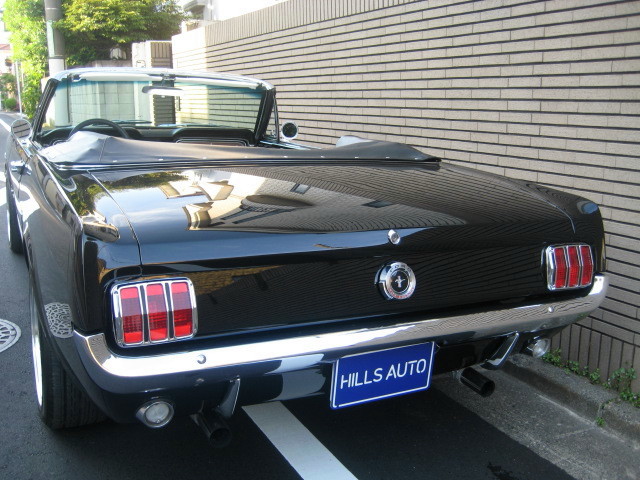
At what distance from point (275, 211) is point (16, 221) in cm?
394

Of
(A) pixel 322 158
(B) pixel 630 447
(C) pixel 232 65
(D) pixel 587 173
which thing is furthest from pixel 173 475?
(C) pixel 232 65

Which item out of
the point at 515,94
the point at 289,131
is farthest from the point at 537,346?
the point at 289,131

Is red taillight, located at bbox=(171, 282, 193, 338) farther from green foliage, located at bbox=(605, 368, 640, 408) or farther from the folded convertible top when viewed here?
green foliage, located at bbox=(605, 368, 640, 408)

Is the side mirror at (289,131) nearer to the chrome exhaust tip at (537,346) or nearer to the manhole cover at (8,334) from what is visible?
the manhole cover at (8,334)

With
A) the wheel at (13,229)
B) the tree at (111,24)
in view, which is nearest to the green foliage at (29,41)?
the tree at (111,24)

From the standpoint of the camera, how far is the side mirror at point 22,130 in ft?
13.4

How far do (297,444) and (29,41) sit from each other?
30.0 meters

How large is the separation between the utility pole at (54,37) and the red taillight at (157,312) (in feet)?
32.2

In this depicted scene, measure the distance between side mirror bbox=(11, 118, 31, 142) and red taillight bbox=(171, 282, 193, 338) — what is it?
8.98 ft

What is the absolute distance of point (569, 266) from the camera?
2424 mm

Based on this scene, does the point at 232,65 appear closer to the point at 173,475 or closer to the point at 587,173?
the point at 587,173

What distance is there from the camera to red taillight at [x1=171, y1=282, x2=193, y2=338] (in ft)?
6.02

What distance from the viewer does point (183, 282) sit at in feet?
6.06

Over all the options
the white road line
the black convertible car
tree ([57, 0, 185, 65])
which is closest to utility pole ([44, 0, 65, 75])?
the black convertible car
